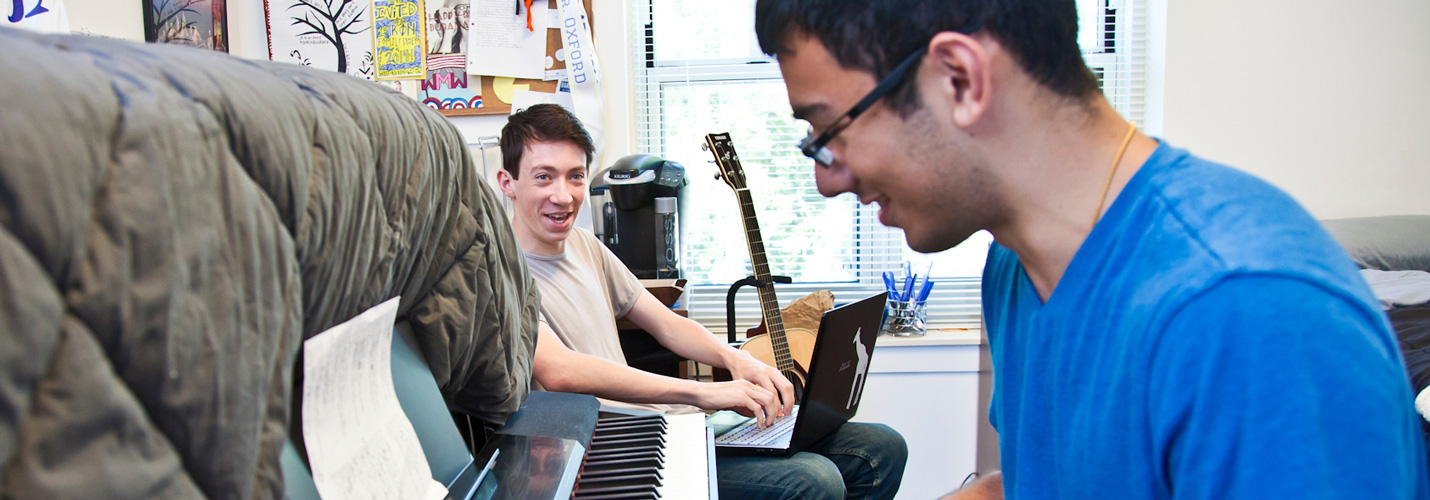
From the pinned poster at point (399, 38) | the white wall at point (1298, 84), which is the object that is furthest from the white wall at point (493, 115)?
the pinned poster at point (399, 38)

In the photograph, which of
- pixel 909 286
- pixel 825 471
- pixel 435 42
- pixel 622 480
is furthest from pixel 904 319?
pixel 622 480

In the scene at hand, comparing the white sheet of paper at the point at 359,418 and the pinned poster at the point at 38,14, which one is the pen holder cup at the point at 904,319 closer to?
the white sheet of paper at the point at 359,418

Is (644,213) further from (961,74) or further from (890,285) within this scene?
(961,74)

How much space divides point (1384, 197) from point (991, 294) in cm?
304

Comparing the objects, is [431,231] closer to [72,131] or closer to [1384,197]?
[72,131]

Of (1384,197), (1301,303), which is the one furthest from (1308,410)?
(1384,197)

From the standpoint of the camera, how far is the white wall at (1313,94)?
3000 millimetres

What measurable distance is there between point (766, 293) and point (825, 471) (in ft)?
2.49

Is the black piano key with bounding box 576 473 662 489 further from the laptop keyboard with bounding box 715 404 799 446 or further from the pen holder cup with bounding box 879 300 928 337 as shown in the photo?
the pen holder cup with bounding box 879 300 928 337

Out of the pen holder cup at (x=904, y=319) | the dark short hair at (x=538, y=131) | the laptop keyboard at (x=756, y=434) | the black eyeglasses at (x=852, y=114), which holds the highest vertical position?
the black eyeglasses at (x=852, y=114)

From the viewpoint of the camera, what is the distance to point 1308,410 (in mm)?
521

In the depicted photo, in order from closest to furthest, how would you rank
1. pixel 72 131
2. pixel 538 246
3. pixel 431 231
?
pixel 72 131 → pixel 431 231 → pixel 538 246

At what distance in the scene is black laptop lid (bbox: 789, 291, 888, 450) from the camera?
1.78 metres

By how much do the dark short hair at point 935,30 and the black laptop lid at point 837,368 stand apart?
102cm
